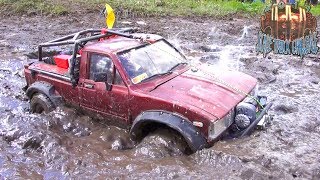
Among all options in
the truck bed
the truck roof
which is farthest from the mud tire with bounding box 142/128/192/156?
the truck bed

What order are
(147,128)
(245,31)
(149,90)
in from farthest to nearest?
(245,31), (147,128), (149,90)

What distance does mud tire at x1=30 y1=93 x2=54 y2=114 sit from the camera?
22.7 ft

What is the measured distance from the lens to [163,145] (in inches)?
218

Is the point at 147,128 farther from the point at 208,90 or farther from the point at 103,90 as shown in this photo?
the point at 208,90

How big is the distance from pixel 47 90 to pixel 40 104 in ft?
1.25

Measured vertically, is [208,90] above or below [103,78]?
below

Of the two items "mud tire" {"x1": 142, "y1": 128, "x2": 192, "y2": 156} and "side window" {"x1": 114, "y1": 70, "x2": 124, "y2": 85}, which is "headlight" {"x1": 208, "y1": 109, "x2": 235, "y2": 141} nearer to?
"mud tire" {"x1": 142, "y1": 128, "x2": 192, "y2": 156}

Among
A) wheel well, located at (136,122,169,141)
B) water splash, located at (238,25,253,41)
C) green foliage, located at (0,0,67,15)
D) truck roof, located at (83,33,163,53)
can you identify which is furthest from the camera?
green foliage, located at (0,0,67,15)

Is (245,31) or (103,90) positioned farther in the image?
(245,31)

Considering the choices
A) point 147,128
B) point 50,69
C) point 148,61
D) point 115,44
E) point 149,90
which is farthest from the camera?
point 50,69

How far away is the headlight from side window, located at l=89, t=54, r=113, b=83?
5.66 feet

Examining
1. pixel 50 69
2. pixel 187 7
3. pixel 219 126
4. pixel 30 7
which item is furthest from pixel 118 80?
pixel 30 7

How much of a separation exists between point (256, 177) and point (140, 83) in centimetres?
206

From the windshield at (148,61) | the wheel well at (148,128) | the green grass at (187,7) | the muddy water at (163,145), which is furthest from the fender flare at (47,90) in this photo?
the green grass at (187,7)
